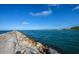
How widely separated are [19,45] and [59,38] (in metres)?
0.43

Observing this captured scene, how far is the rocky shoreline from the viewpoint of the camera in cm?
177

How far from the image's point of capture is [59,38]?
5.92ft

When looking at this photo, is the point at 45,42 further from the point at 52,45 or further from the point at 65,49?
the point at 65,49

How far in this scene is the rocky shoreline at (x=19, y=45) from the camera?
5.82 feet

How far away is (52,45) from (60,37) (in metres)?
0.12

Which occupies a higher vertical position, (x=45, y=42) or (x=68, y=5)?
(x=68, y=5)

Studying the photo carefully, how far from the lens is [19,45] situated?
1.79 metres

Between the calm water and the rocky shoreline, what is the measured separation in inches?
2.1

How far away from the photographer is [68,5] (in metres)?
1.80

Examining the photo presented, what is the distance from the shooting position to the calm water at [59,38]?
179 cm

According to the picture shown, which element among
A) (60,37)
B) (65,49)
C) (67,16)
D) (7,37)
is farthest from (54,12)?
(7,37)

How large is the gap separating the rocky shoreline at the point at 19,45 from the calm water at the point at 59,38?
5cm
